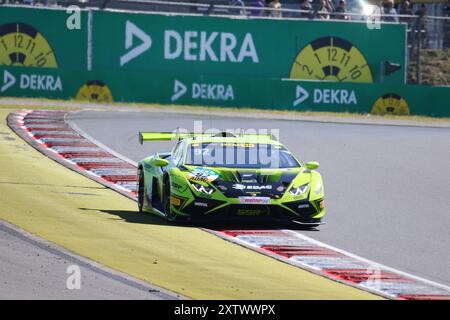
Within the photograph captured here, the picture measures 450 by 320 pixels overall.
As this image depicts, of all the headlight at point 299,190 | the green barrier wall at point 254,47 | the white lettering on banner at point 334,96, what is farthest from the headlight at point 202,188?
the green barrier wall at point 254,47

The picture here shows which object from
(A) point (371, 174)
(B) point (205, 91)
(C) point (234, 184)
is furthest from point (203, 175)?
(B) point (205, 91)

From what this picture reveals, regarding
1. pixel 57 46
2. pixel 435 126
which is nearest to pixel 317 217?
pixel 435 126

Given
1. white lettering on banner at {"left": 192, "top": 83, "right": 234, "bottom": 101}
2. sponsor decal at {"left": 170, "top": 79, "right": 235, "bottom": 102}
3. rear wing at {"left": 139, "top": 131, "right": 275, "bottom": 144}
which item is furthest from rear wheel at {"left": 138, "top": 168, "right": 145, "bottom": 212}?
white lettering on banner at {"left": 192, "top": 83, "right": 234, "bottom": 101}

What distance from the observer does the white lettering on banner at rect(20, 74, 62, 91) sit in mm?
32250

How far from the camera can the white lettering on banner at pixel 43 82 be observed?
32250 millimetres

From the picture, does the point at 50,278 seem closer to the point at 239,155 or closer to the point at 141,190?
the point at 239,155

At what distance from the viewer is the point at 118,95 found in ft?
107

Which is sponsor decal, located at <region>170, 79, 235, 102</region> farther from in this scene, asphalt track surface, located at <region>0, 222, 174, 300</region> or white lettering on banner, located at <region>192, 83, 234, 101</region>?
asphalt track surface, located at <region>0, 222, 174, 300</region>

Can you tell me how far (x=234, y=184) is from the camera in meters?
14.5

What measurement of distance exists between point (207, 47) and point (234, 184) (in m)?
21.1

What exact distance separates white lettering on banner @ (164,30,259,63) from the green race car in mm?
19791
